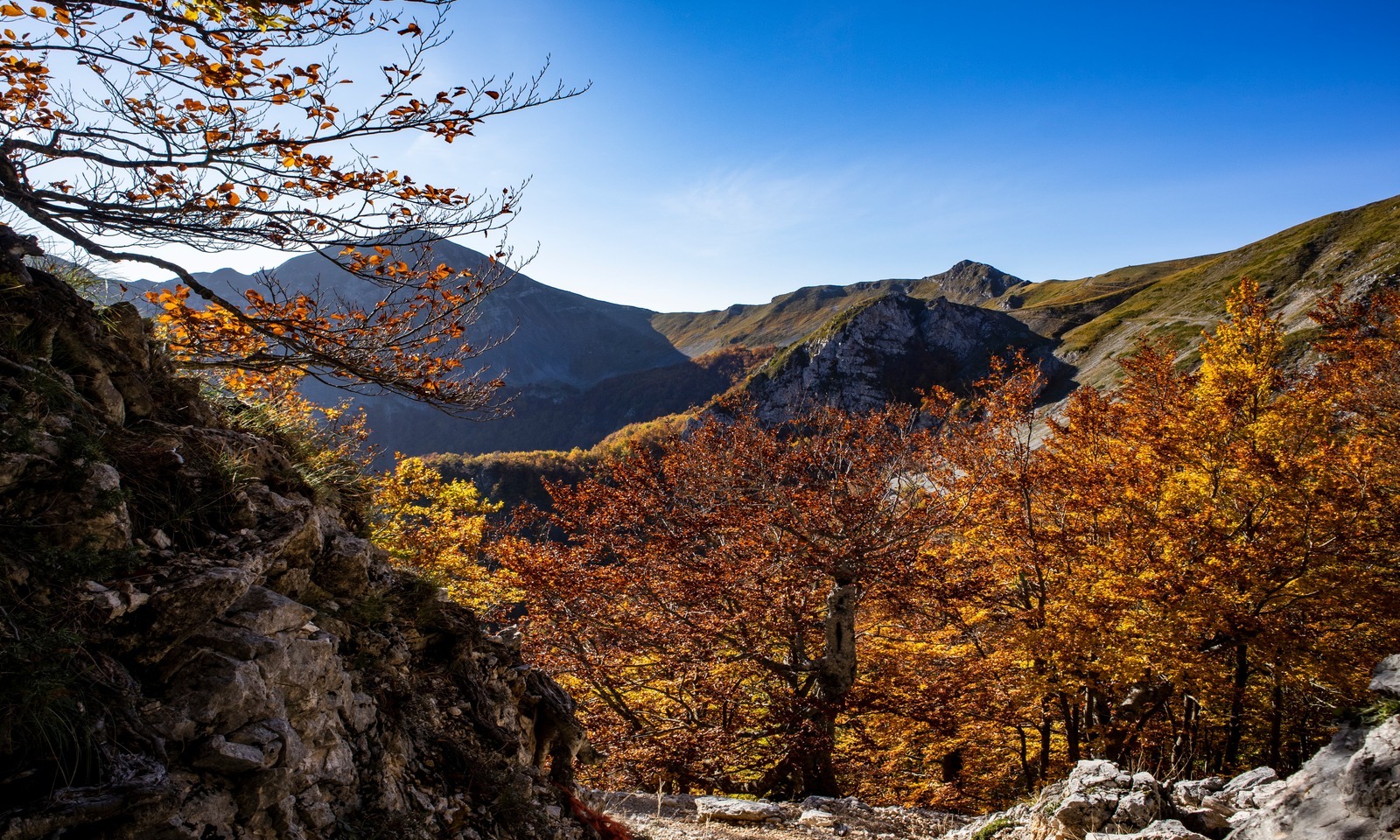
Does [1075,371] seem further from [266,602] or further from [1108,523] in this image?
[266,602]

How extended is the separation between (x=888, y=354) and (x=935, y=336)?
25.5 ft

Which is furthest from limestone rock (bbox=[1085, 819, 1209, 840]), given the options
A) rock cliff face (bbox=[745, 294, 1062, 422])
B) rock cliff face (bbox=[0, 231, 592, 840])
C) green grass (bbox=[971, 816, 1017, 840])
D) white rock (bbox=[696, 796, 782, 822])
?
rock cliff face (bbox=[745, 294, 1062, 422])

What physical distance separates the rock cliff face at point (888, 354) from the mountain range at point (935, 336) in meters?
0.20

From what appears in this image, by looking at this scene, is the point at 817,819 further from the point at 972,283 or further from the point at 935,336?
the point at 972,283

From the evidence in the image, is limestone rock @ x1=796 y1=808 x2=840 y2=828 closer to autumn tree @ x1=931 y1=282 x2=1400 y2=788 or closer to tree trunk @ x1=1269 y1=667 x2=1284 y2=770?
autumn tree @ x1=931 y1=282 x2=1400 y2=788

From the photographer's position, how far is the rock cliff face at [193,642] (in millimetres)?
2307

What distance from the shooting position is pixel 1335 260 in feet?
175

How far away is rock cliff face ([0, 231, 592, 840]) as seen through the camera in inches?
90.8

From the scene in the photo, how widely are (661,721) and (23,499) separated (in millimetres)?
12143

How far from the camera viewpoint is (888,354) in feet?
276

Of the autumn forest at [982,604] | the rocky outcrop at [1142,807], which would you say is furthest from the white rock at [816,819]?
the autumn forest at [982,604]

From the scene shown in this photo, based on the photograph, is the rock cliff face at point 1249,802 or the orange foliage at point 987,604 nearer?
the rock cliff face at point 1249,802

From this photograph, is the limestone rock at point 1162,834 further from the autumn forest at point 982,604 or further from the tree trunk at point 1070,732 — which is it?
the tree trunk at point 1070,732

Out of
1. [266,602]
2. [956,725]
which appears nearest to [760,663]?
[956,725]
